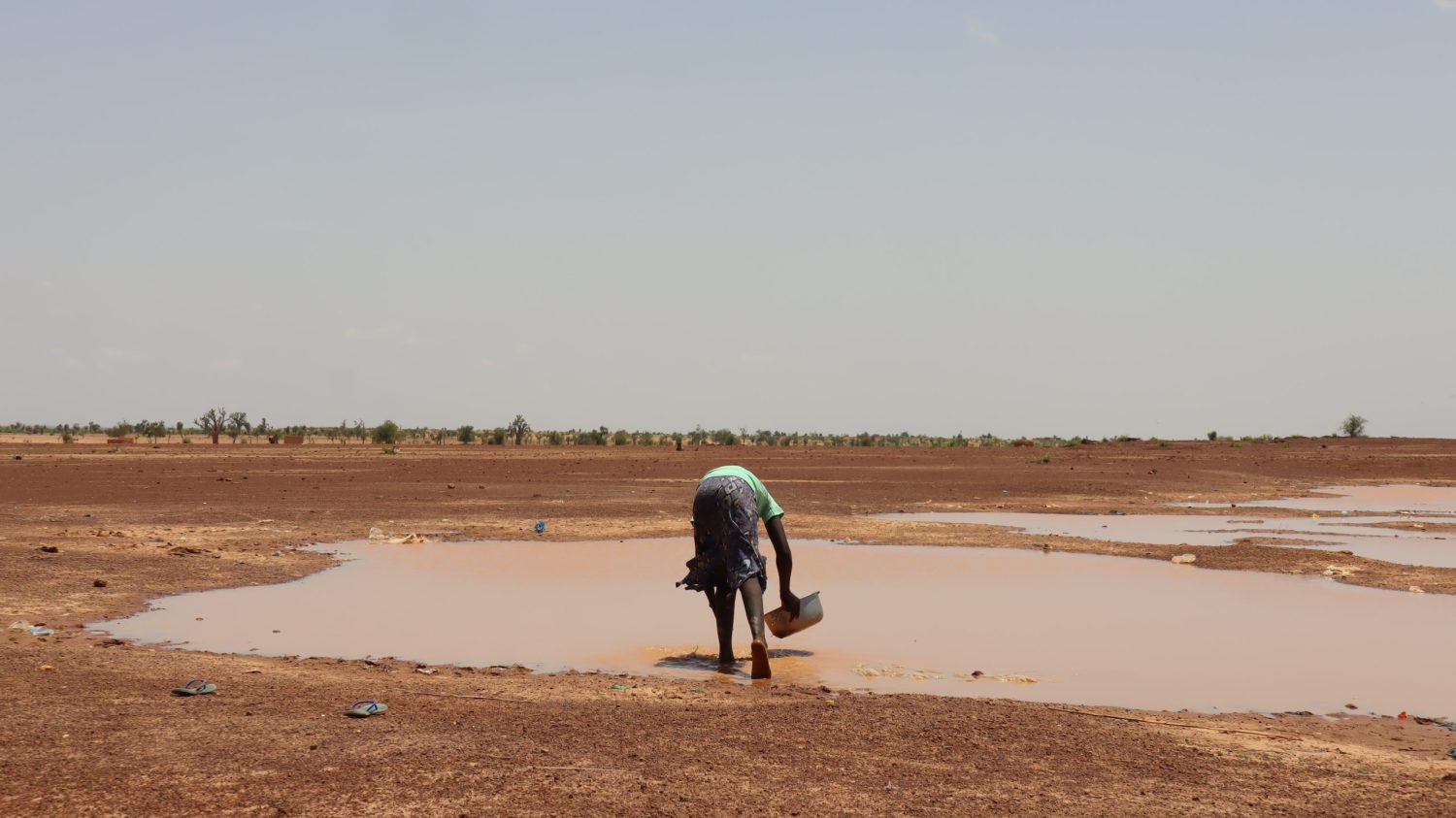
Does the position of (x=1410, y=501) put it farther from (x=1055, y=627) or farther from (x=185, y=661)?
(x=185, y=661)

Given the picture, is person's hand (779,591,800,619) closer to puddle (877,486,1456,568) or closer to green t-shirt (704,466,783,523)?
green t-shirt (704,466,783,523)

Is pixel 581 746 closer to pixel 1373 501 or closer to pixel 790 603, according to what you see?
pixel 790 603

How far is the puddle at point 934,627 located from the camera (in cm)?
1036

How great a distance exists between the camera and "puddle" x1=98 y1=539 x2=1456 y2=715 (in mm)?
10359

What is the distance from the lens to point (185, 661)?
10.1 m

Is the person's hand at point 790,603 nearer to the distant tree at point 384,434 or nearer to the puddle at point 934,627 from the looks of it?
the puddle at point 934,627

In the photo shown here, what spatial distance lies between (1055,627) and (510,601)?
6.20m

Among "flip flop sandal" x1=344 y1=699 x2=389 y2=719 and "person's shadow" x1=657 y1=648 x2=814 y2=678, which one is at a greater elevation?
"flip flop sandal" x1=344 y1=699 x2=389 y2=719

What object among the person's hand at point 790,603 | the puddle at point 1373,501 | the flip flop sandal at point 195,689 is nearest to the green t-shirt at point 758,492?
the person's hand at point 790,603

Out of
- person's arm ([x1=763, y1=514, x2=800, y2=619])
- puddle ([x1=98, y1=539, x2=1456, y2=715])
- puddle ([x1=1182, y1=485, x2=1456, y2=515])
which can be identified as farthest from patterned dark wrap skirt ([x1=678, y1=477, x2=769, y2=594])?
puddle ([x1=1182, y1=485, x2=1456, y2=515])

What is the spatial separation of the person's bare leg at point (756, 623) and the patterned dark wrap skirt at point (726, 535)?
0.09 metres

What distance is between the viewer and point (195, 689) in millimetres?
8633

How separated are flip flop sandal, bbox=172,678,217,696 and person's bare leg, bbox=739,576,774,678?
4069 mm

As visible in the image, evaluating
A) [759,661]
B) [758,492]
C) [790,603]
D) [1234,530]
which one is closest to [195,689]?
[759,661]
